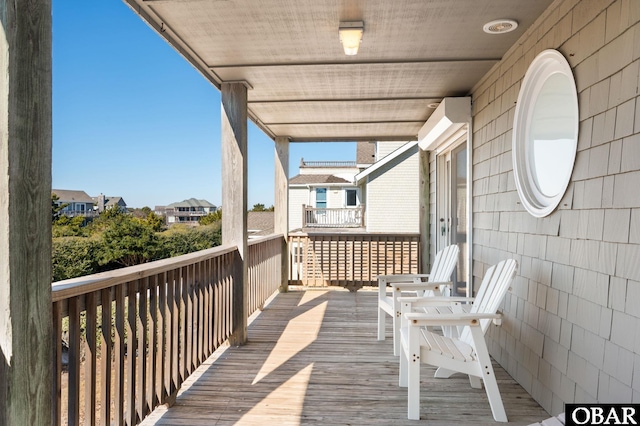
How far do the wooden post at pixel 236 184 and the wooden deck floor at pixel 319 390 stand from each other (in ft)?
1.22

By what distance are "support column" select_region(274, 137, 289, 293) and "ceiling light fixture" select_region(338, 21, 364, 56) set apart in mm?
3943

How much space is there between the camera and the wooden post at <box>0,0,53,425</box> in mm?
1360

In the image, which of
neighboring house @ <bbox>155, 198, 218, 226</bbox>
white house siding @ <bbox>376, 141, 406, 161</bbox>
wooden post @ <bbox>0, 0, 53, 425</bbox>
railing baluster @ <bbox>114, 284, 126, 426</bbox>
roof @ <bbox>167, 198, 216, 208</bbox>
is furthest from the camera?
roof @ <bbox>167, 198, 216, 208</bbox>

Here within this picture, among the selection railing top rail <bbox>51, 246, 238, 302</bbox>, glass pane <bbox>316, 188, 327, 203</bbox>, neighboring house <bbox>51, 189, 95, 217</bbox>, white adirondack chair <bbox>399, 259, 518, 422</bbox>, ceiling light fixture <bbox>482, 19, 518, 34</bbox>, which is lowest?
white adirondack chair <bbox>399, 259, 518, 422</bbox>

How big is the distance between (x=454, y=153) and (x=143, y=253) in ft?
35.9

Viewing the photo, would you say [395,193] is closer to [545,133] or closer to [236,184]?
[236,184]

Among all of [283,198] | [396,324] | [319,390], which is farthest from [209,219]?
[319,390]

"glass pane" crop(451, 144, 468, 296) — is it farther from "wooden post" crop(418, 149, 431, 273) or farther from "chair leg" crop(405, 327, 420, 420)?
"chair leg" crop(405, 327, 420, 420)

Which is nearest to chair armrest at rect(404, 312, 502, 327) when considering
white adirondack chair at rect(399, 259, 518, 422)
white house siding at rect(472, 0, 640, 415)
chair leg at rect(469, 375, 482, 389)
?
white adirondack chair at rect(399, 259, 518, 422)

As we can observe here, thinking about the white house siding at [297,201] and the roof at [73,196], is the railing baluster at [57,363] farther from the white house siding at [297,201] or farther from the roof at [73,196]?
the roof at [73,196]

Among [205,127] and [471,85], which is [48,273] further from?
[205,127]

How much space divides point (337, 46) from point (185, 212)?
59.3 feet

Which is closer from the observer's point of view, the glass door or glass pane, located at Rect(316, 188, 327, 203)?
the glass door

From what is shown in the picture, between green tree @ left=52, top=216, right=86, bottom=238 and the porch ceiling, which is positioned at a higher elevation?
the porch ceiling
